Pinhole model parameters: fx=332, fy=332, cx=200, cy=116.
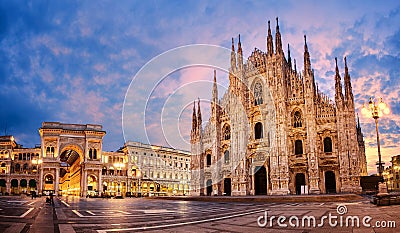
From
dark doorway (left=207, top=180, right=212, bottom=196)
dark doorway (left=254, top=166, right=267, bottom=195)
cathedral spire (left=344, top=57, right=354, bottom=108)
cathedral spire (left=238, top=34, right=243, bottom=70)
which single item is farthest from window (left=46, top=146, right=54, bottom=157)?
cathedral spire (left=344, top=57, right=354, bottom=108)

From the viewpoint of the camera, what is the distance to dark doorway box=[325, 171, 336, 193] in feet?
140

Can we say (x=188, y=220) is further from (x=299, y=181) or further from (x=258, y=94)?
(x=258, y=94)

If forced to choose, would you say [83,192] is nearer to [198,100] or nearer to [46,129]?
[46,129]

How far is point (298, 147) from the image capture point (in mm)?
46000

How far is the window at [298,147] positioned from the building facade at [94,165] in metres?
44.4

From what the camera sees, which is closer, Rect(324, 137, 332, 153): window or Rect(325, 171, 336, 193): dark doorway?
Rect(325, 171, 336, 193): dark doorway

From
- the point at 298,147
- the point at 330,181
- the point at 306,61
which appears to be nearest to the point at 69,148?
the point at 298,147

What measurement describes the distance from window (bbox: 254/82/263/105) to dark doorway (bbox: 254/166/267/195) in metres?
10.1

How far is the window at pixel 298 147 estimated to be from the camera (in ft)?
150

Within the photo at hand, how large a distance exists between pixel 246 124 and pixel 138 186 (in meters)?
51.4

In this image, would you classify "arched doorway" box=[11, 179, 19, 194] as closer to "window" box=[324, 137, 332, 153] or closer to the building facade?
the building facade

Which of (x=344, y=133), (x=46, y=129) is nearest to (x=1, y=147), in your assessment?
(x=46, y=129)

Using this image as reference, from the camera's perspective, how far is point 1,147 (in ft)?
311

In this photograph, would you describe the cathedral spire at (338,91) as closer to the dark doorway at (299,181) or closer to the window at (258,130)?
the dark doorway at (299,181)
